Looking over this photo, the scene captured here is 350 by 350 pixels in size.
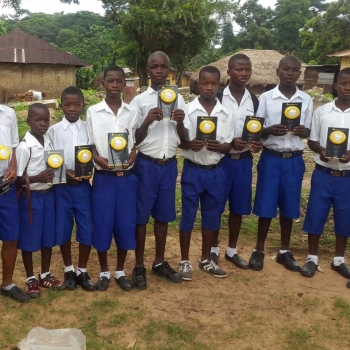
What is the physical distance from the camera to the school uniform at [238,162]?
3.93m

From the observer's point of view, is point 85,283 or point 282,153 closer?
point 85,283

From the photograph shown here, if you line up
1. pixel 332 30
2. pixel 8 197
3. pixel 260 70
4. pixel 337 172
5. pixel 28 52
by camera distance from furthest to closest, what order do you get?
pixel 332 30, pixel 260 70, pixel 28 52, pixel 337 172, pixel 8 197

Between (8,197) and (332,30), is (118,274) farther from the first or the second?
(332,30)

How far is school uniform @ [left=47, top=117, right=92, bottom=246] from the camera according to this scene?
135 inches

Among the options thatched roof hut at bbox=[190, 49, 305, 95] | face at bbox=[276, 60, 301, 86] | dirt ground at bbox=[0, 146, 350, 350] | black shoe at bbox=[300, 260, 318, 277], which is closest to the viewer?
dirt ground at bbox=[0, 146, 350, 350]

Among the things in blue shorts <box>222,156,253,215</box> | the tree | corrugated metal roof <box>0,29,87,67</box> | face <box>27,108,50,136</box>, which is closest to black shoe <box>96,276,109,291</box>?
blue shorts <box>222,156,253,215</box>

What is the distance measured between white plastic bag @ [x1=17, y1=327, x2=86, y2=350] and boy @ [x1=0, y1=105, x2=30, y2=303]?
0.66 m

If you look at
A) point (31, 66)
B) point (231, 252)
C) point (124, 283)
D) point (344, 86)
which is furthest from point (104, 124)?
point (31, 66)

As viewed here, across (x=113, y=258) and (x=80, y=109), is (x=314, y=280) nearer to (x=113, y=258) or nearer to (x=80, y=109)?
(x=113, y=258)

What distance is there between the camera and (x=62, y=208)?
3455 millimetres

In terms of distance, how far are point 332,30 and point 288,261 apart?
2454cm

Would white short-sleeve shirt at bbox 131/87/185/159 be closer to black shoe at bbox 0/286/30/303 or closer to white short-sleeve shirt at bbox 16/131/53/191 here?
white short-sleeve shirt at bbox 16/131/53/191

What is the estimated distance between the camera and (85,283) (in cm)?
364

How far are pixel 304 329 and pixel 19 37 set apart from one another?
753 inches
